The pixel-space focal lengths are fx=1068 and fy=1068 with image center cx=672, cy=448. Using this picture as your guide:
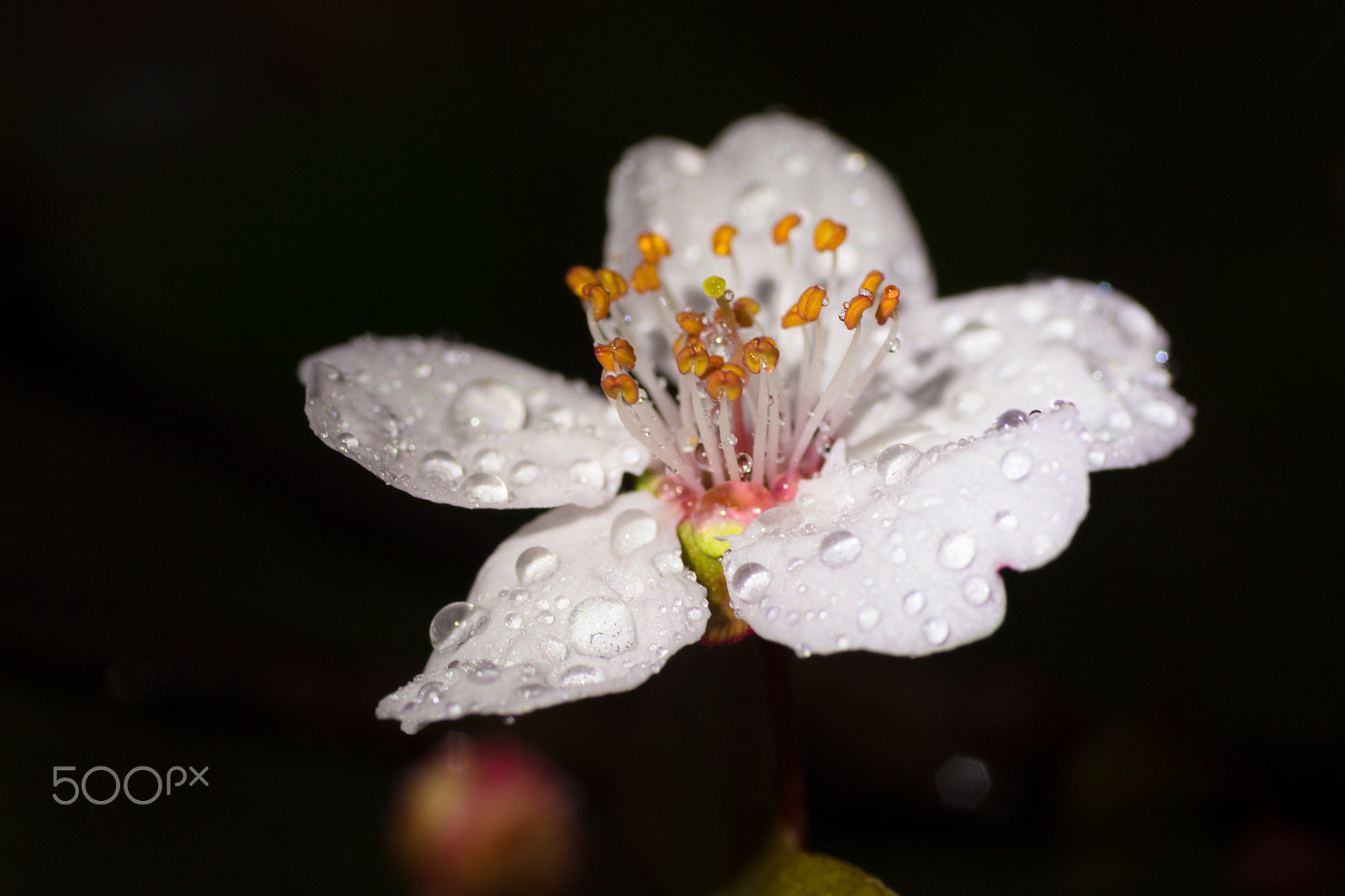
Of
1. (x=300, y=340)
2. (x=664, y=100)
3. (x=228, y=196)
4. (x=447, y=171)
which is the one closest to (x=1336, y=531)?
(x=664, y=100)

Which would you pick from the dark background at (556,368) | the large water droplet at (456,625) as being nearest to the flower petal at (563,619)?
the large water droplet at (456,625)

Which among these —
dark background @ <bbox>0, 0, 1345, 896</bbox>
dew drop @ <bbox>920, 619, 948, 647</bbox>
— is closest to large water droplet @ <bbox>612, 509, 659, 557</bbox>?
dew drop @ <bbox>920, 619, 948, 647</bbox>

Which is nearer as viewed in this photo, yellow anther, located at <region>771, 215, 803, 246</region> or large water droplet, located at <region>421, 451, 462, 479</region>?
large water droplet, located at <region>421, 451, 462, 479</region>

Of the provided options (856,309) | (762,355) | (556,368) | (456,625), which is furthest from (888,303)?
(556,368)

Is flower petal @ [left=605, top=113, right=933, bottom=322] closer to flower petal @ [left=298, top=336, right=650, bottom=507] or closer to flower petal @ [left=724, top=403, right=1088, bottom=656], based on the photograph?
flower petal @ [left=298, top=336, right=650, bottom=507]

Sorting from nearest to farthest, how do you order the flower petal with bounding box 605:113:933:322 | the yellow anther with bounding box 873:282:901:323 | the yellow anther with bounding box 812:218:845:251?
1. the yellow anther with bounding box 873:282:901:323
2. the yellow anther with bounding box 812:218:845:251
3. the flower petal with bounding box 605:113:933:322

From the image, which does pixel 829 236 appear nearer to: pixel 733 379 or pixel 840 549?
pixel 733 379

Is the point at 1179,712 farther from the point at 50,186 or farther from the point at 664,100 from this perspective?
the point at 50,186
